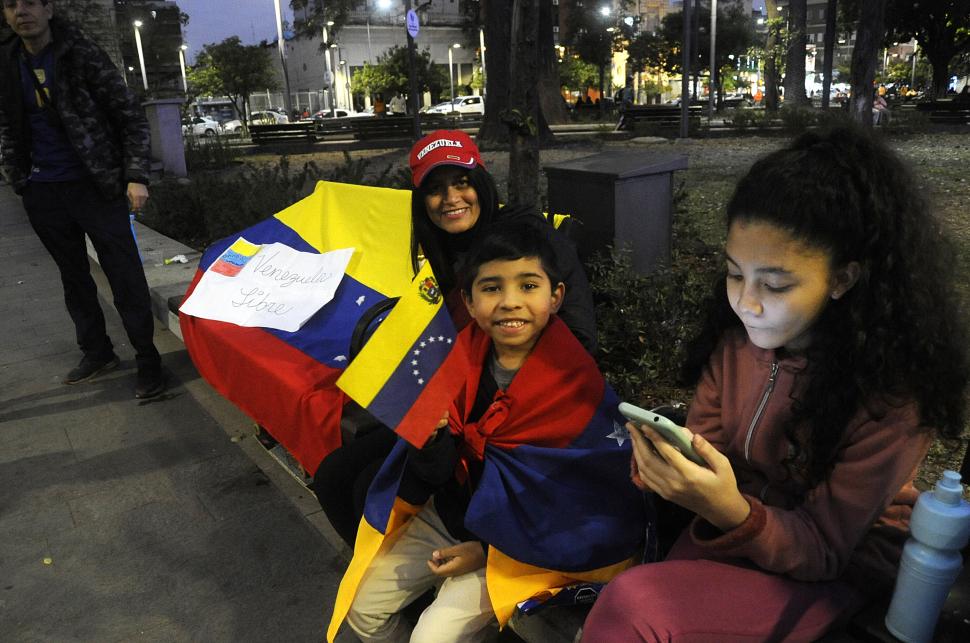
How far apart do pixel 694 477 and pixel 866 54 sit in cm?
1619

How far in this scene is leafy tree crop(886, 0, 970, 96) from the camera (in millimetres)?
30484

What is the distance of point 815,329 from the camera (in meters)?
1.58

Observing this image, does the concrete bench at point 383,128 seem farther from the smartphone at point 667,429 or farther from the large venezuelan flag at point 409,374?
the smartphone at point 667,429

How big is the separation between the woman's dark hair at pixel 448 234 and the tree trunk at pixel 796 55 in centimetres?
3032

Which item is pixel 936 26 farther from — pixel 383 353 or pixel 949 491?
pixel 949 491

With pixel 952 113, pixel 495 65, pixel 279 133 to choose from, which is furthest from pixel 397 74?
pixel 495 65

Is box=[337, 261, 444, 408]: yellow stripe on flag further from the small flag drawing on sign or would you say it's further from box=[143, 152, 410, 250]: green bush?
box=[143, 152, 410, 250]: green bush

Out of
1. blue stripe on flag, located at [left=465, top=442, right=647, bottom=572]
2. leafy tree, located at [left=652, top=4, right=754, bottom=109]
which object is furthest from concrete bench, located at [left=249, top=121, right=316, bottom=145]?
leafy tree, located at [left=652, top=4, right=754, bottom=109]

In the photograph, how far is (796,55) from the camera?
3012cm

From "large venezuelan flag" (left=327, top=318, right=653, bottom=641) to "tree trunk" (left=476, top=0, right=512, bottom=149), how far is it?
14.0 meters

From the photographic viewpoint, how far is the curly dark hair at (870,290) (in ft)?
4.81

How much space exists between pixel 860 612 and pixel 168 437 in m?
3.42

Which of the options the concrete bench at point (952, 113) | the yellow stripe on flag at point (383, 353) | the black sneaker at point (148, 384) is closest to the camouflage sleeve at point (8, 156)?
the black sneaker at point (148, 384)

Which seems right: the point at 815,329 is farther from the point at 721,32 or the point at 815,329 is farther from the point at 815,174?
the point at 721,32
